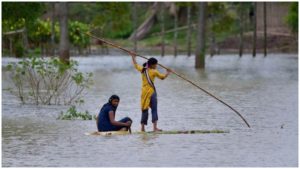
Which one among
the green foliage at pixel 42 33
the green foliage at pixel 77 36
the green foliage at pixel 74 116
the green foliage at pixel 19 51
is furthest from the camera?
the green foliage at pixel 77 36

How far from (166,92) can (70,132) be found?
9381 millimetres

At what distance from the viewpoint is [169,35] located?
74.8 m

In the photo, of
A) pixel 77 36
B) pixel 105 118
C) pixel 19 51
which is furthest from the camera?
pixel 77 36

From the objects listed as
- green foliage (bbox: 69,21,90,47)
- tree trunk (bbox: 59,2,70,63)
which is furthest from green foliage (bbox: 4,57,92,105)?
green foliage (bbox: 69,21,90,47)

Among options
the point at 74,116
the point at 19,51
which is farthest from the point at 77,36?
the point at 74,116

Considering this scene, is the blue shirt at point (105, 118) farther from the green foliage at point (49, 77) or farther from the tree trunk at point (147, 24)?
the tree trunk at point (147, 24)

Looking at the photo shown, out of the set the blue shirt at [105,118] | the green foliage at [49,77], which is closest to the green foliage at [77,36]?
the green foliage at [49,77]

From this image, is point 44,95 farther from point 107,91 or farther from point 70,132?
point 70,132

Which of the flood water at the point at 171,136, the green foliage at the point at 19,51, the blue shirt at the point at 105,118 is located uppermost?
the blue shirt at the point at 105,118

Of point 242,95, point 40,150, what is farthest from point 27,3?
point 40,150

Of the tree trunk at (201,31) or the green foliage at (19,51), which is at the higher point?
the tree trunk at (201,31)

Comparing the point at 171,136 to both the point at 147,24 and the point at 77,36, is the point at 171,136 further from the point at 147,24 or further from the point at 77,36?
the point at 147,24

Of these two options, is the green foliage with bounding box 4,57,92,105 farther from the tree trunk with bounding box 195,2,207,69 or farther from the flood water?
the tree trunk with bounding box 195,2,207,69

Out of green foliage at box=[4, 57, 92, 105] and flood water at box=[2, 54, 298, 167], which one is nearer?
flood water at box=[2, 54, 298, 167]
